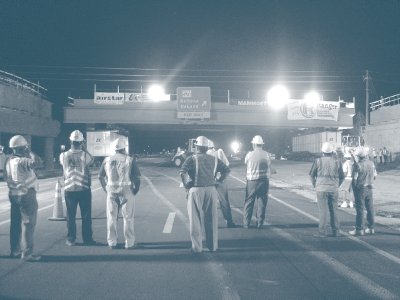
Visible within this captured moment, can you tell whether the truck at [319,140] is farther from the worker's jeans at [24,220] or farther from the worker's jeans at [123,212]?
the worker's jeans at [24,220]

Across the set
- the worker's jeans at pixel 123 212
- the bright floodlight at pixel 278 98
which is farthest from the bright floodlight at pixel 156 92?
the worker's jeans at pixel 123 212

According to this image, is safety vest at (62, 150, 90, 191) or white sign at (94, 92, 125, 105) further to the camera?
white sign at (94, 92, 125, 105)

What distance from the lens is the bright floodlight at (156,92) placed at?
44906mm

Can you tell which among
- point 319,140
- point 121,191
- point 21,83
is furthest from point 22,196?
point 319,140

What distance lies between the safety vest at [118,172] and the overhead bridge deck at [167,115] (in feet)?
121

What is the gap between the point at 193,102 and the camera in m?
43.7

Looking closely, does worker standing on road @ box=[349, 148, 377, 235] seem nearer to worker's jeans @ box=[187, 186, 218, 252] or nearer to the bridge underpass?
worker's jeans @ box=[187, 186, 218, 252]

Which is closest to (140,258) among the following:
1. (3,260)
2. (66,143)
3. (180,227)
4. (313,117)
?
(3,260)

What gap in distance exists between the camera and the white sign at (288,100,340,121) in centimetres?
4566

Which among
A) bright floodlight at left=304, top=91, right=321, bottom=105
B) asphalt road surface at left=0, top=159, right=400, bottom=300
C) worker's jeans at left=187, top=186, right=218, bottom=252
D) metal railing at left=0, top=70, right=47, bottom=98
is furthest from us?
bright floodlight at left=304, top=91, right=321, bottom=105

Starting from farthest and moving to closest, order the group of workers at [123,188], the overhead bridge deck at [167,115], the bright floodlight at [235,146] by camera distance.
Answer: the bright floodlight at [235,146]
the overhead bridge deck at [167,115]
the group of workers at [123,188]

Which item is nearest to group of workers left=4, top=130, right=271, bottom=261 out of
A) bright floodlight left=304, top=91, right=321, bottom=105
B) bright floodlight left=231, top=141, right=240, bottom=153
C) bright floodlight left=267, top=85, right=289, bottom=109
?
bright floodlight left=267, top=85, right=289, bottom=109

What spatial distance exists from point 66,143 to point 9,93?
2041 centimetres

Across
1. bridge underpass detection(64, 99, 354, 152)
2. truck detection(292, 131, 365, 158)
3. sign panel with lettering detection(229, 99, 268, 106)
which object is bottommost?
truck detection(292, 131, 365, 158)
